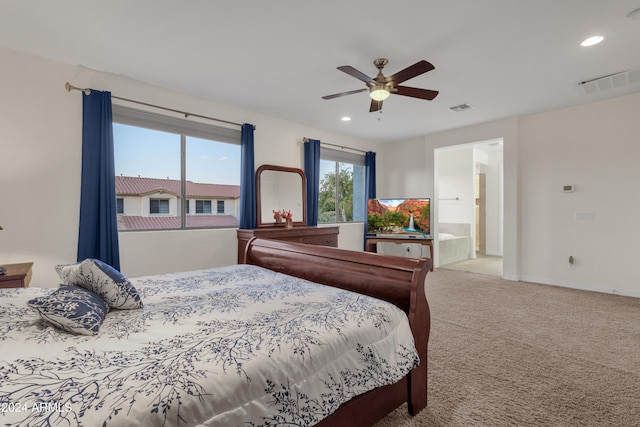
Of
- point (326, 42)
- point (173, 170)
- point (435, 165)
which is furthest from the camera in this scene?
point (435, 165)

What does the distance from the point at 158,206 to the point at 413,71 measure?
325cm

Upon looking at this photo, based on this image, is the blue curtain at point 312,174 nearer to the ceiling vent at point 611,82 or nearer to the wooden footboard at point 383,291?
the wooden footboard at point 383,291

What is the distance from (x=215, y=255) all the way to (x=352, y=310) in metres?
3.06

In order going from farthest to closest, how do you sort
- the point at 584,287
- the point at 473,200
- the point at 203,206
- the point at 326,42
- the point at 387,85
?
1. the point at 473,200
2. the point at 584,287
3. the point at 203,206
4. the point at 387,85
5. the point at 326,42

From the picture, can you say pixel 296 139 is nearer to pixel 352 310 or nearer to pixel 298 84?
pixel 298 84

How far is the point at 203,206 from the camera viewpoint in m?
4.17

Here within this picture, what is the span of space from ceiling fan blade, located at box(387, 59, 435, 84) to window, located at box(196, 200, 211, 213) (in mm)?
2843

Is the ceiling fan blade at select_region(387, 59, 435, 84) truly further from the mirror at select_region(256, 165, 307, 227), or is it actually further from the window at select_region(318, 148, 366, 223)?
the window at select_region(318, 148, 366, 223)

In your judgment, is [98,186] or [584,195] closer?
[98,186]

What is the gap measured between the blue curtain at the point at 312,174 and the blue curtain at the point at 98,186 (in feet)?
9.23

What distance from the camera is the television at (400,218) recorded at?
5.63m

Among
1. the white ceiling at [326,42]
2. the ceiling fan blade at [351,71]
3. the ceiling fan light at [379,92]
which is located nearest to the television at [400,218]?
the white ceiling at [326,42]

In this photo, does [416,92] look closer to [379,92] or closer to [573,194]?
[379,92]

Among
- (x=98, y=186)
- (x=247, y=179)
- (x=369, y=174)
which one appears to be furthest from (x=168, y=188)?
(x=369, y=174)
